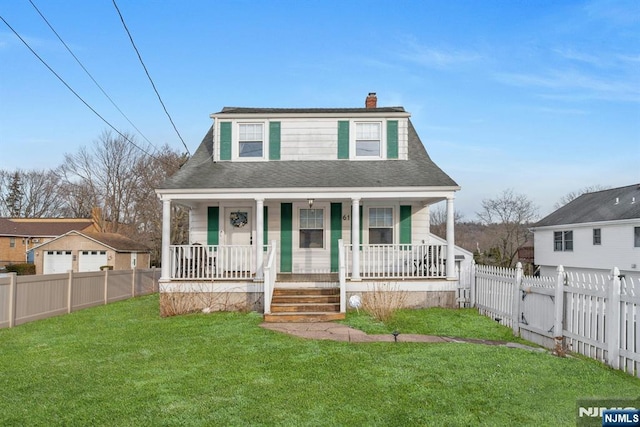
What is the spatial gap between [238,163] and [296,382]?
870 centimetres

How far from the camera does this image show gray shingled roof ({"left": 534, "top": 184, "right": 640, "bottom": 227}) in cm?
2259

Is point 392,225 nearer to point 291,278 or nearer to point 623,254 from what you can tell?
point 291,278

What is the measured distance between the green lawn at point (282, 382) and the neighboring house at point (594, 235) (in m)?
19.0

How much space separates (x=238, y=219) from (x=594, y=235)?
861 inches

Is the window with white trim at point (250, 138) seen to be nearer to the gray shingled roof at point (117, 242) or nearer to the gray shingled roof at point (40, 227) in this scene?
the gray shingled roof at point (117, 242)

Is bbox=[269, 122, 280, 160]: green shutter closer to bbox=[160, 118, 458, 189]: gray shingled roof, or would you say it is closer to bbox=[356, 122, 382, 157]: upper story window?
bbox=[160, 118, 458, 189]: gray shingled roof

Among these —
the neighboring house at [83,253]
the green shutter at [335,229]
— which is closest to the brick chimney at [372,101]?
the green shutter at [335,229]

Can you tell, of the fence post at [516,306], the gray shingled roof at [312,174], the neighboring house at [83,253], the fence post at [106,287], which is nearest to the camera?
the fence post at [516,306]

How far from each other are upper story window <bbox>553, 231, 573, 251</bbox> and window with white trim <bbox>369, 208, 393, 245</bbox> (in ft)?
63.1

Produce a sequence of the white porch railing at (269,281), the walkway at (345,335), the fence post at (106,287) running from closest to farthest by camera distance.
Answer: the walkway at (345,335), the white porch railing at (269,281), the fence post at (106,287)

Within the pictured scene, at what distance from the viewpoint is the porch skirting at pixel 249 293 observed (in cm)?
1047

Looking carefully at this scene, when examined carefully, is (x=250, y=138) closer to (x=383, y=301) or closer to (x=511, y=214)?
(x=383, y=301)

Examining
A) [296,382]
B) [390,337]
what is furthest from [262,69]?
[296,382]

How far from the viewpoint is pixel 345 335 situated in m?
7.65
